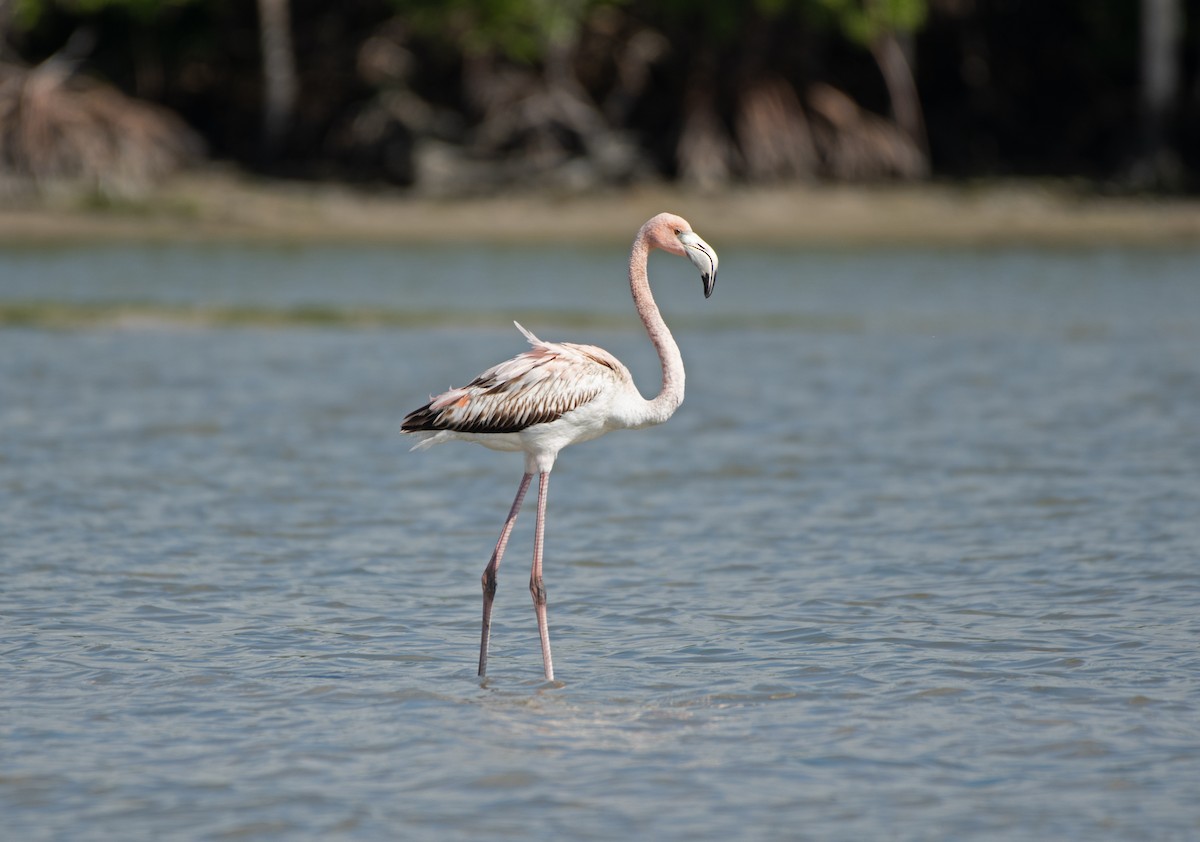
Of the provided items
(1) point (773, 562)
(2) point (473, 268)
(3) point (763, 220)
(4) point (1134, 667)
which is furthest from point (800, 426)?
(3) point (763, 220)

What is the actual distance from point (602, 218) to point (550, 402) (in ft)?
58.1

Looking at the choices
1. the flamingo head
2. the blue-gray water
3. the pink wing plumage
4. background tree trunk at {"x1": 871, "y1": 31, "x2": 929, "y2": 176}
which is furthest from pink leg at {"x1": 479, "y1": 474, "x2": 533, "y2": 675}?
background tree trunk at {"x1": 871, "y1": 31, "x2": 929, "y2": 176}

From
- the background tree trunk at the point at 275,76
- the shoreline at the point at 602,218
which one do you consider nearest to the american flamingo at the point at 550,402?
the shoreline at the point at 602,218

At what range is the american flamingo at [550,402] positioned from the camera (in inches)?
257

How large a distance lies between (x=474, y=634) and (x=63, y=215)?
17.9 meters

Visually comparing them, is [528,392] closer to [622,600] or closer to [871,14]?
[622,600]

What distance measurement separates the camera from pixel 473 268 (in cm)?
2123

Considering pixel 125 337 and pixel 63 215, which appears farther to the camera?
pixel 63 215

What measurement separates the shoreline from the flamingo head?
55.1ft

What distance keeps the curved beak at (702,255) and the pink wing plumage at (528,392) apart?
469 millimetres

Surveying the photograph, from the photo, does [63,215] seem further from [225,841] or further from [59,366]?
[225,841]

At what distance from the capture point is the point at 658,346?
6.83 m

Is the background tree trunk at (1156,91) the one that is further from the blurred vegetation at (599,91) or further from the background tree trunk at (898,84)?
the background tree trunk at (898,84)

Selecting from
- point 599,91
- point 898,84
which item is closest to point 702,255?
point 898,84
